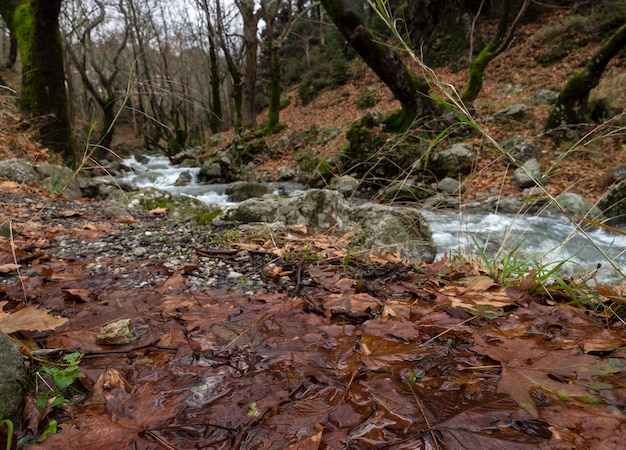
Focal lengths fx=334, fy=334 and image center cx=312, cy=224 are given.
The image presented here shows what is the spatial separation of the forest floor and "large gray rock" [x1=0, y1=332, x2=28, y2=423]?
0.04m

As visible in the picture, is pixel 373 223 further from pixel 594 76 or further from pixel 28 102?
pixel 594 76

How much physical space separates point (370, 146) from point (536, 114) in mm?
4695

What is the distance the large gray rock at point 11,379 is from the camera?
74 cm

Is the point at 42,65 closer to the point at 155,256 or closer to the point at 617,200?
the point at 155,256

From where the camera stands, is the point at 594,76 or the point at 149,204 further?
the point at 594,76

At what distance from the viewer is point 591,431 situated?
67 centimetres

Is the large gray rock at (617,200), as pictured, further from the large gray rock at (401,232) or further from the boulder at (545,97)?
the boulder at (545,97)

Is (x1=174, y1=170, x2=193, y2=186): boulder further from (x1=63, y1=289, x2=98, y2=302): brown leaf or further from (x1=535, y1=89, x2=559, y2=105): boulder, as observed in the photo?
(x1=535, y1=89, x2=559, y2=105): boulder

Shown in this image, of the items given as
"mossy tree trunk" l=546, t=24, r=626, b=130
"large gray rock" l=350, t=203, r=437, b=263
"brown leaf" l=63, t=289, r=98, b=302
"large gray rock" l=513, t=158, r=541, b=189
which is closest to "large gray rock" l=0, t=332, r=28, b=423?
"brown leaf" l=63, t=289, r=98, b=302

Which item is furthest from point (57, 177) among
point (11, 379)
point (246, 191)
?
point (11, 379)

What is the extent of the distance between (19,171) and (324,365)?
560 centimetres

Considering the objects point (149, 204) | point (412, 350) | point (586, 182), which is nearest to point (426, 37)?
point (586, 182)

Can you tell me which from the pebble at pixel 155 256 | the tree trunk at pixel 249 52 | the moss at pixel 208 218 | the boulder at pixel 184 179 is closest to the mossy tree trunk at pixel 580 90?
the moss at pixel 208 218

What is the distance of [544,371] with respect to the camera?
85cm
